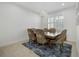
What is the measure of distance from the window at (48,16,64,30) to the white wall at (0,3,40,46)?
27 centimetres

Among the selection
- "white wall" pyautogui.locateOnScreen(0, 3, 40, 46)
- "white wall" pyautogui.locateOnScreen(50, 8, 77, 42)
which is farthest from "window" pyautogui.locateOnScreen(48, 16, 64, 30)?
"white wall" pyautogui.locateOnScreen(0, 3, 40, 46)

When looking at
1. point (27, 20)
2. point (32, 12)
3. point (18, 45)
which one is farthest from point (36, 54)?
point (32, 12)

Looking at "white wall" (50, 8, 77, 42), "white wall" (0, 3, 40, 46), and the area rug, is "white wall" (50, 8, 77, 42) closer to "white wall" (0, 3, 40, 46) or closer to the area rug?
the area rug

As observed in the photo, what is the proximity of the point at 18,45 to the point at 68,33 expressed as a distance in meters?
1.12

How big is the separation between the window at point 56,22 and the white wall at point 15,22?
0.88 ft

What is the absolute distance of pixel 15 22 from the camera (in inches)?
75.5

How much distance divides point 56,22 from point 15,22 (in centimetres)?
90

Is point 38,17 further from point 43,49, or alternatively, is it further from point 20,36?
point 43,49

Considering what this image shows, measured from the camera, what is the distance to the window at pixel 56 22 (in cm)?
176

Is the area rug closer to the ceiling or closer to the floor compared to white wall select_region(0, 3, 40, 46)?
closer to the floor

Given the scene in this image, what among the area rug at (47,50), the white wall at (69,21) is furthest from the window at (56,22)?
→ the area rug at (47,50)

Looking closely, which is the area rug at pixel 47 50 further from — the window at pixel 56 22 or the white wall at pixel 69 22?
the window at pixel 56 22

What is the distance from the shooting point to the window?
176 cm

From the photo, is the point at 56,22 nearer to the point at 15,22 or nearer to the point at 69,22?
the point at 69,22
